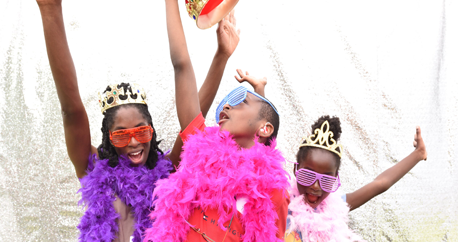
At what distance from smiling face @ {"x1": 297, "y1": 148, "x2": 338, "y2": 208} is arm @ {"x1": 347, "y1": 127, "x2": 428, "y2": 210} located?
0.81 feet

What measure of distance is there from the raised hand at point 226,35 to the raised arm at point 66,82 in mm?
772

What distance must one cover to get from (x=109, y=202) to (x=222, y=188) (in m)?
0.77

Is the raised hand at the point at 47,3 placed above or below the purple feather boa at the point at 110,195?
above

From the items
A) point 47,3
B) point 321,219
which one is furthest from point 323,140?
point 47,3

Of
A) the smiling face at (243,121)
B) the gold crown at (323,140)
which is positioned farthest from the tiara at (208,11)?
the gold crown at (323,140)

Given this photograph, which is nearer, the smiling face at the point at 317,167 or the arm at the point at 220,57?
the arm at the point at 220,57

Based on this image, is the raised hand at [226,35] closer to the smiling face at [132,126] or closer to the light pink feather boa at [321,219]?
the smiling face at [132,126]

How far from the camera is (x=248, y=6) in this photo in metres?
2.67

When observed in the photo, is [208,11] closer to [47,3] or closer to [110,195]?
[47,3]

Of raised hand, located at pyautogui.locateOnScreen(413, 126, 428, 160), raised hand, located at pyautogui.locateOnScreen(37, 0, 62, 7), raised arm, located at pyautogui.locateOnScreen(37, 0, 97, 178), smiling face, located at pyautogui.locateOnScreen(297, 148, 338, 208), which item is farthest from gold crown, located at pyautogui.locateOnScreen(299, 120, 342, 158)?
raised hand, located at pyautogui.locateOnScreen(37, 0, 62, 7)

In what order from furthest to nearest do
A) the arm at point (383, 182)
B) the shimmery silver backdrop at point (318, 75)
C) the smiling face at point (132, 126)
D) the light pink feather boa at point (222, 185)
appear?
the shimmery silver backdrop at point (318, 75)
the arm at point (383, 182)
the smiling face at point (132, 126)
the light pink feather boa at point (222, 185)

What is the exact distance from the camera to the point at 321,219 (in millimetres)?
2053

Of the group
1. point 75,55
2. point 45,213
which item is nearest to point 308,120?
point 75,55

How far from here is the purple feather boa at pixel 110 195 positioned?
71.1 inches
